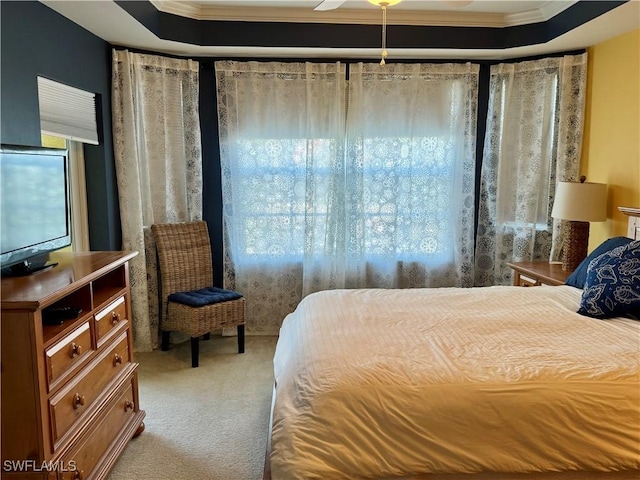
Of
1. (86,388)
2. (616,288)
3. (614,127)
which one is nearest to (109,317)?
(86,388)

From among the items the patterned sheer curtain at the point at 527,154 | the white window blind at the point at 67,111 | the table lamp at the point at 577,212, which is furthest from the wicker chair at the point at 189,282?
the table lamp at the point at 577,212

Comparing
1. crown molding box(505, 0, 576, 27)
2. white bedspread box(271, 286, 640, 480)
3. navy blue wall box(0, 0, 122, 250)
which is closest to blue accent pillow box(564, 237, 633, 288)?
white bedspread box(271, 286, 640, 480)

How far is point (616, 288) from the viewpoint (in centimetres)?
257

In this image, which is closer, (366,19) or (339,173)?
(366,19)

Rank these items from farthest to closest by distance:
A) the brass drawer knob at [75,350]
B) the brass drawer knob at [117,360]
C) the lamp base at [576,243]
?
the lamp base at [576,243], the brass drawer knob at [117,360], the brass drawer knob at [75,350]

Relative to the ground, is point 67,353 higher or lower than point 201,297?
higher

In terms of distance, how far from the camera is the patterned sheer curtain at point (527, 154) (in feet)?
13.0

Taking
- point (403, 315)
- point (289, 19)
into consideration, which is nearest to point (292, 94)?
point (289, 19)

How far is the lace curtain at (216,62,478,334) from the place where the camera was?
4.18 metres

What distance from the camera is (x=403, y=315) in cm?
262

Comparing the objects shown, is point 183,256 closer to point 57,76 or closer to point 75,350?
point 57,76

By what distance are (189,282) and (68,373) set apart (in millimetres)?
2097

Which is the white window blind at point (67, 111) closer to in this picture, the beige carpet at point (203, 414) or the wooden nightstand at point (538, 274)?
the beige carpet at point (203, 414)

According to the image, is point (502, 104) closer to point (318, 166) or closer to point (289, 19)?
point (318, 166)
